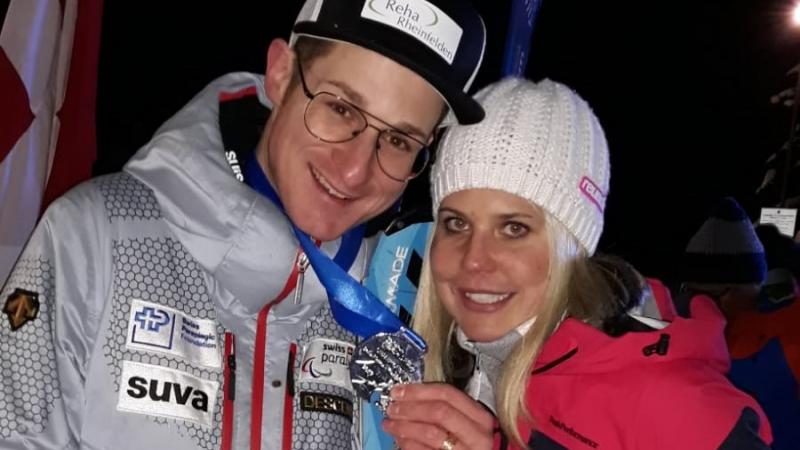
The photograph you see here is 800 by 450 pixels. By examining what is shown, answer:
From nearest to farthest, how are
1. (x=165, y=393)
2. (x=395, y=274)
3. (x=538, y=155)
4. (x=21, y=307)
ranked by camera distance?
(x=21, y=307), (x=165, y=393), (x=538, y=155), (x=395, y=274)

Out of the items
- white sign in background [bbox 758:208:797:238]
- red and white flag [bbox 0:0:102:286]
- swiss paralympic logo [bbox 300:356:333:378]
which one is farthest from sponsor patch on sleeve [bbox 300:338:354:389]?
white sign in background [bbox 758:208:797:238]

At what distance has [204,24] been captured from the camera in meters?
19.3

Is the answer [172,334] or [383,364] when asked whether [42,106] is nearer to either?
[172,334]

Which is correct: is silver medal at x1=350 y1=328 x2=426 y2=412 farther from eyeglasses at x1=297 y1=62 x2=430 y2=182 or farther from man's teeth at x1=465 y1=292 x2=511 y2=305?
eyeglasses at x1=297 y1=62 x2=430 y2=182

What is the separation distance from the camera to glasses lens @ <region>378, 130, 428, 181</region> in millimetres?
2137

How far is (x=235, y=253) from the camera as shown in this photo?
1.87 meters

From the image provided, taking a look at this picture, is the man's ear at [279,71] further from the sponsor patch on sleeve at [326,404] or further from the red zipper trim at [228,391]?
the sponsor patch on sleeve at [326,404]

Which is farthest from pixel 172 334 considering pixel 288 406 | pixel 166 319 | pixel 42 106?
pixel 42 106

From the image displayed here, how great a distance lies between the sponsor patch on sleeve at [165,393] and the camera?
1717mm

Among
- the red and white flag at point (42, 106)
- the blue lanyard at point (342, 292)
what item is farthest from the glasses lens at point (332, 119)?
the red and white flag at point (42, 106)

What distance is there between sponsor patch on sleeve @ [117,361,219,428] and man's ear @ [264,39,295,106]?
848 mm

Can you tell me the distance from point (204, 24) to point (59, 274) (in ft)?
62.0

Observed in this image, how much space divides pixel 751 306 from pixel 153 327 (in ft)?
12.3

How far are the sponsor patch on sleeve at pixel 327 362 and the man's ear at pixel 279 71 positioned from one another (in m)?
0.73
